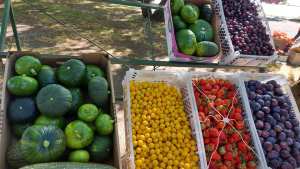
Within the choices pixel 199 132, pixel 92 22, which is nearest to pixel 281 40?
pixel 92 22

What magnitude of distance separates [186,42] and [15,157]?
75.6 inches

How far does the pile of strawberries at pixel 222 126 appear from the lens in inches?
118

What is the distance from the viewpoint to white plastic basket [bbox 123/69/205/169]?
287cm

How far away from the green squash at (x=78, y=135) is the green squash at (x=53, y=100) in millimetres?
141

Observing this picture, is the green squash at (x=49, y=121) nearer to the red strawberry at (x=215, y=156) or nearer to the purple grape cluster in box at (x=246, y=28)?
the red strawberry at (x=215, y=156)

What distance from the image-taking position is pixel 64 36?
5703 mm

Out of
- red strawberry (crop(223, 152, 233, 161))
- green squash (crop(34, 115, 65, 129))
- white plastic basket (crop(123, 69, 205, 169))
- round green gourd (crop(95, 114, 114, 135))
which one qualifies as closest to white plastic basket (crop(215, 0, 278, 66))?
white plastic basket (crop(123, 69, 205, 169))

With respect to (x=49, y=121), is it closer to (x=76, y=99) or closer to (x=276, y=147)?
(x=76, y=99)

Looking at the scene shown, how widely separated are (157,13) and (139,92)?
449cm

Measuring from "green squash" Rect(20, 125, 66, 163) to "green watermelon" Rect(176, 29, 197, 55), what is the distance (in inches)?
62.5

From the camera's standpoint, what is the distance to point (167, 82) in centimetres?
341

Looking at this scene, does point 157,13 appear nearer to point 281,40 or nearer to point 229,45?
point 281,40

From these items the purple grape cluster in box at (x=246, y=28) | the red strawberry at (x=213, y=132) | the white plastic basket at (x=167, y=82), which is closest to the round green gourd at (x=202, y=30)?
the purple grape cluster in box at (x=246, y=28)

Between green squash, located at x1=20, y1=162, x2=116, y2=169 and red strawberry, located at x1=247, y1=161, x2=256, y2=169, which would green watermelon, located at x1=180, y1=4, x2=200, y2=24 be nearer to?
red strawberry, located at x1=247, y1=161, x2=256, y2=169
